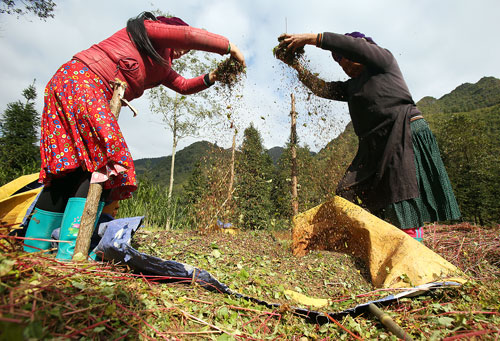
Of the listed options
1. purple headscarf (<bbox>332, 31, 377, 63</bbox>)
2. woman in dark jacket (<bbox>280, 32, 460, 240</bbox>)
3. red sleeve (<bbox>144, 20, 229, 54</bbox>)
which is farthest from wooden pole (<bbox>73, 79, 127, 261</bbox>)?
purple headscarf (<bbox>332, 31, 377, 63</bbox>)

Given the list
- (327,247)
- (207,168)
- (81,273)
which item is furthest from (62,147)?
(207,168)

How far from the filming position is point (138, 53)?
184 cm

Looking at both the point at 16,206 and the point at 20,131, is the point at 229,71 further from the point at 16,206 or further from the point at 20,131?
the point at 20,131

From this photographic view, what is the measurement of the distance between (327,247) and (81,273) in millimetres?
2002

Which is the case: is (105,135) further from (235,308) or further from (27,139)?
(27,139)

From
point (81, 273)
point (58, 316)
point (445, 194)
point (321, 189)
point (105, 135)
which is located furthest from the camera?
point (321, 189)

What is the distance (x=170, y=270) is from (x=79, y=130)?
3.61 ft

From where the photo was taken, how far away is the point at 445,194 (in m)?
2.06

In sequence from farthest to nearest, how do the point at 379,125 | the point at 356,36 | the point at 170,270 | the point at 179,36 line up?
the point at 356,36
the point at 379,125
the point at 179,36
the point at 170,270

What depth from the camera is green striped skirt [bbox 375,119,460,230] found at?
2062 mm

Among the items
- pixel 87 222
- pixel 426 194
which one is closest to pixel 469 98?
pixel 426 194

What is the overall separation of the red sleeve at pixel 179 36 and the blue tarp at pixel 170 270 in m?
1.45

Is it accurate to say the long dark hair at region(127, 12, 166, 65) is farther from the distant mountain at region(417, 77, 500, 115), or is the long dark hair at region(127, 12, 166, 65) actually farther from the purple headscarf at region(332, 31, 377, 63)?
the distant mountain at region(417, 77, 500, 115)

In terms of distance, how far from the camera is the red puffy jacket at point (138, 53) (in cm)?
172
